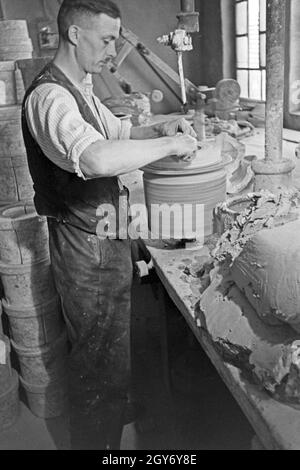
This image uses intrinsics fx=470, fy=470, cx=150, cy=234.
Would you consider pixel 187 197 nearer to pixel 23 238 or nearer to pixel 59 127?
pixel 59 127

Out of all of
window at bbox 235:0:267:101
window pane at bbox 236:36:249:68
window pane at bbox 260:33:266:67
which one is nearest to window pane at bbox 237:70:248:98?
window at bbox 235:0:267:101

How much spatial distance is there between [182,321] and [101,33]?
2.14 m

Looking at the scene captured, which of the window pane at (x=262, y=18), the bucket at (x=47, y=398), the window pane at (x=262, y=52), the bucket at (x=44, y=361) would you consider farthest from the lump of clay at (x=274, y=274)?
the window pane at (x=262, y=18)

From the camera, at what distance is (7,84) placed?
3.20 m

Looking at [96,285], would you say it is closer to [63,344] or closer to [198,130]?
[63,344]

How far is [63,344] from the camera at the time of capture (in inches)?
116

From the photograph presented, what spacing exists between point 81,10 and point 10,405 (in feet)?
7.40

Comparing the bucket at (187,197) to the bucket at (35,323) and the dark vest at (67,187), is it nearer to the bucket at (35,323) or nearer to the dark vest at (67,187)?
the dark vest at (67,187)

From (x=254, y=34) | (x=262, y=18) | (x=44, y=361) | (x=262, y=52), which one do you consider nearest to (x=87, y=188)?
(x=44, y=361)

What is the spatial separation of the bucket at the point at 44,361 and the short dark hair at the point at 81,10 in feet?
5.95

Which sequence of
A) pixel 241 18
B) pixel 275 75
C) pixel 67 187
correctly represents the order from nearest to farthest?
pixel 67 187 < pixel 275 75 < pixel 241 18

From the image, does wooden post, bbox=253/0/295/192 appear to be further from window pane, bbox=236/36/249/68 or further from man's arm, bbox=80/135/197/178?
window pane, bbox=236/36/249/68

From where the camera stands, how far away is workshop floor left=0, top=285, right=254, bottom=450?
105 inches
